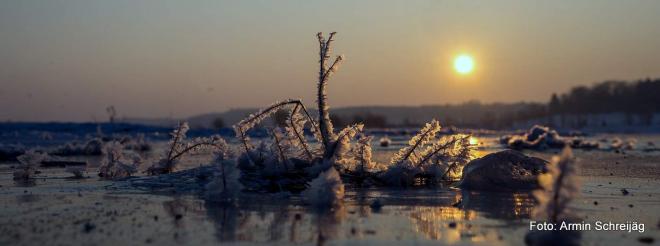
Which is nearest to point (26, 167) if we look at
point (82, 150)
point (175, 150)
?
point (175, 150)

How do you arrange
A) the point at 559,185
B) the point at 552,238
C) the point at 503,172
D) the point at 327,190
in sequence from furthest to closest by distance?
the point at 503,172, the point at 327,190, the point at 559,185, the point at 552,238

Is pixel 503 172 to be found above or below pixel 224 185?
above

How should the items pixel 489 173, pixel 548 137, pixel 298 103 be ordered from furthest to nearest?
pixel 548 137 < pixel 298 103 < pixel 489 173

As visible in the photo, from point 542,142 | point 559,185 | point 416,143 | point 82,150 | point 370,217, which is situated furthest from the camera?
point 542,142

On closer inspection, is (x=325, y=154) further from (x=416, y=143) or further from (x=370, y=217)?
(x=370, y=217)

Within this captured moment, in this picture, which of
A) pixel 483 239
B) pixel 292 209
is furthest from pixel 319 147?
pixel 483 239

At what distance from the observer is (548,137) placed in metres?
25.6

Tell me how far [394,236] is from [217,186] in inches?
126

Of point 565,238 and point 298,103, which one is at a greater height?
point 298,103

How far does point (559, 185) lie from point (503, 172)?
4.43m

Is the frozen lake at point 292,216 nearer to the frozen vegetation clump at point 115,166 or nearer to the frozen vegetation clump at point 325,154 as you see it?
the frozen vegetation clump at point 325,154

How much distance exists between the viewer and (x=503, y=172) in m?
10.4

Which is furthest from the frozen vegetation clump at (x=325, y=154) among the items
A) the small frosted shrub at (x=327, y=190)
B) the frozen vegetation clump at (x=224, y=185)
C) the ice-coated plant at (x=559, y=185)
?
A: the ice-coated plant at (x=559, y=185)

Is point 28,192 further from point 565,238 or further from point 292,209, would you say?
point 565,238
